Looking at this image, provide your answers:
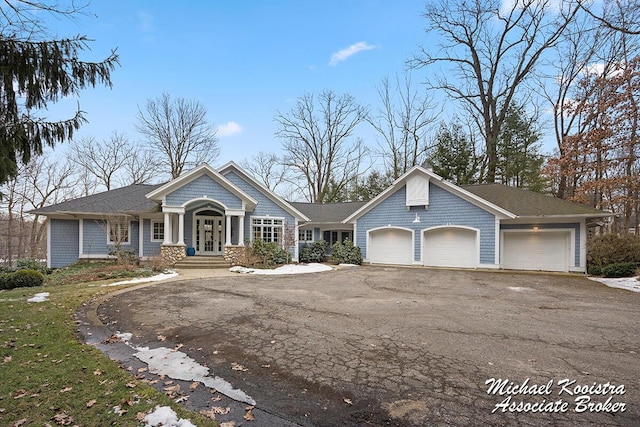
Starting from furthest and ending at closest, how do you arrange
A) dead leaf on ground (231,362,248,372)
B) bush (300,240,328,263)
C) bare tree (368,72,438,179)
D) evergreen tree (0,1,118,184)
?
1. bare tree (368,72,438,179)
2. bush (300,240,328,263)
3. evergreen tree (0,1,118,184)
4. dead leaf on ground (231,362,248,372)

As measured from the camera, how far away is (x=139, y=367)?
379cm

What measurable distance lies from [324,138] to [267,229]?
14.3 m

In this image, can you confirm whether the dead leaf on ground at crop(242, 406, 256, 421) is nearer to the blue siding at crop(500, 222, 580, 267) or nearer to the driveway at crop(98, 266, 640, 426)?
the driveway at crop(98, 266, 640, 426)

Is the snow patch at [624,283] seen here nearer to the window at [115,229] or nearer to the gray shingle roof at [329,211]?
the gray shingle roof at [329,211]

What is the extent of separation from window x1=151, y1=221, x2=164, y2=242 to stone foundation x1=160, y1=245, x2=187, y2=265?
2780mm

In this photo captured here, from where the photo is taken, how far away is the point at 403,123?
26.2 metres

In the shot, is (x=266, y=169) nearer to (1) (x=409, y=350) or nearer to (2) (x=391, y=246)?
(2) (x=391, y=246)

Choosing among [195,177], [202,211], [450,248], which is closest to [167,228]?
[202,211]

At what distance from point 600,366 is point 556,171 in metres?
19.2

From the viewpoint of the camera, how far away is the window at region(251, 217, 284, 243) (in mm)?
17892

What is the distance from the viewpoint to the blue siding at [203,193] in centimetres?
1511

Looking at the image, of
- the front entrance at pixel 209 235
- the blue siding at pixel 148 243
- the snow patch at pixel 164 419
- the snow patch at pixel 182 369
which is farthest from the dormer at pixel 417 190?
the snow patch at pixel 164 419

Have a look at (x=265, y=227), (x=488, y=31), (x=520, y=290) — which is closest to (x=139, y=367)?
(x=520, y=290)

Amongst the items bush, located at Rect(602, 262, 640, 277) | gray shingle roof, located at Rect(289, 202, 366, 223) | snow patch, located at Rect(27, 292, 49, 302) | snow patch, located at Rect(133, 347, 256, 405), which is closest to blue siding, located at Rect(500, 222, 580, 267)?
bush, located at Rect(602, 262, 640, 277)
